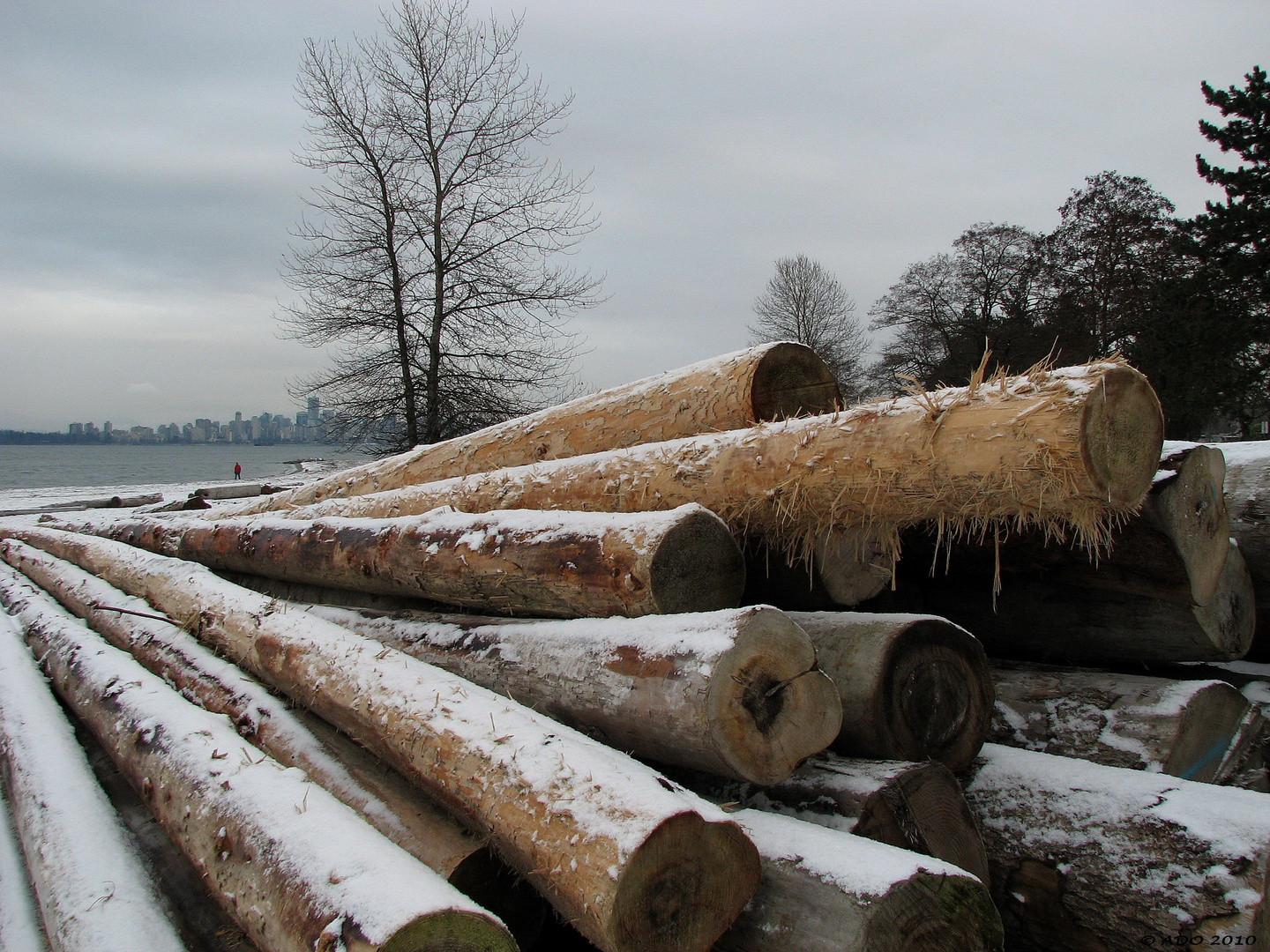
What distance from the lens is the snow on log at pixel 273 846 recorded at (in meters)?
1.48

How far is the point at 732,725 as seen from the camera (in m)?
1.96

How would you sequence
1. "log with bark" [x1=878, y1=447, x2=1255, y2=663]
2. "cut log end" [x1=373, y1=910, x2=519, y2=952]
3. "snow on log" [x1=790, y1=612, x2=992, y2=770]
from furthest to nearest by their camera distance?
1. "log with bark" [x1=878, y1=447, x2=1255, y2=663]
2. "snow on log" [x1=790, y1=612, x2=992, y2=770]
3. "cut log end" [x1=373, y1=910, x2=519, y2=952]

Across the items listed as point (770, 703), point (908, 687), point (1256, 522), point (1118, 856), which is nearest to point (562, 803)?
point (770, 703)

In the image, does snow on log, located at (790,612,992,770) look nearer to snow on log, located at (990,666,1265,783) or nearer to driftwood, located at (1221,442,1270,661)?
snow on log, located at (990,666,1265,783)

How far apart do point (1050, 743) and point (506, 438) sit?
151 inches

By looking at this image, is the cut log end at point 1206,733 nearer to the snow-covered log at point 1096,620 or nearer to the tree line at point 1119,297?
the snow-covered log at point 1096,620

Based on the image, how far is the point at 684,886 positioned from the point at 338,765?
141 centimetres

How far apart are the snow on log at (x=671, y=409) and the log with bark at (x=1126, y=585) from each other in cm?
105

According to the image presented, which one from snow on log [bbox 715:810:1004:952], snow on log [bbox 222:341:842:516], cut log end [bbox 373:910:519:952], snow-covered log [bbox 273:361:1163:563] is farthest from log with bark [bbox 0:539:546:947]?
snow on log [bbox 222:341:842:516]

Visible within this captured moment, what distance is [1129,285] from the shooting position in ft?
96.0

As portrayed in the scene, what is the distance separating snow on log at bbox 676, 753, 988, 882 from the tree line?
19877 millimetres

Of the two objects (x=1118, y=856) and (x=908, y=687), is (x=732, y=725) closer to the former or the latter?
(x=908, y=687)

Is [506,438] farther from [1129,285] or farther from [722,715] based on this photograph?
[1129,285]

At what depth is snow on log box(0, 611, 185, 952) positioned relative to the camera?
2123 millimetres
